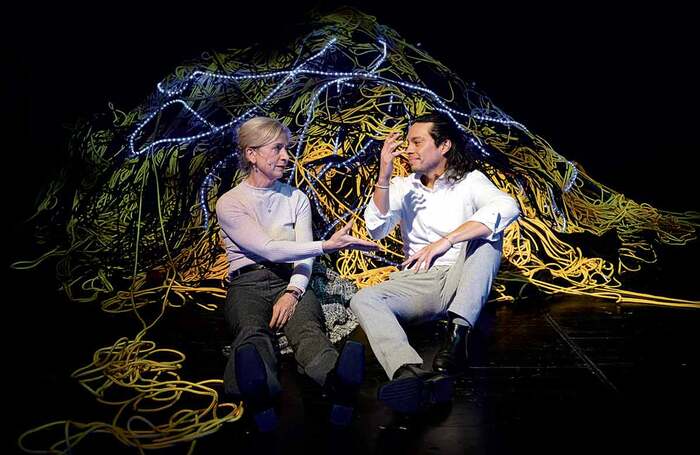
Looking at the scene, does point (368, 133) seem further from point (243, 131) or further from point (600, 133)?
point (600, 133)

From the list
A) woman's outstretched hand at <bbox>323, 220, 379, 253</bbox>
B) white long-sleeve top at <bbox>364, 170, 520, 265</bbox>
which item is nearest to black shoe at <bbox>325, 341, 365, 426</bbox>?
woman's outstretched hand at <bbox>323, 220, 379, 253</bbox>

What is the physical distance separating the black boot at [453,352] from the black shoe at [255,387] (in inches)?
21.6

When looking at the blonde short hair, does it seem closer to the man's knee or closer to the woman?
the woman

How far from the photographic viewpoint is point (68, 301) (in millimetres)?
2949

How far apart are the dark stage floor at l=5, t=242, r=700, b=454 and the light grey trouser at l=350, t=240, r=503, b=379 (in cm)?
14

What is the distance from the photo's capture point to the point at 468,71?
4945 mm

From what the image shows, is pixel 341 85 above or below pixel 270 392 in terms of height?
above

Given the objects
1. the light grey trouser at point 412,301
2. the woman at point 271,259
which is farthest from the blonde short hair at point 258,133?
the light grey trouser at point 412,301

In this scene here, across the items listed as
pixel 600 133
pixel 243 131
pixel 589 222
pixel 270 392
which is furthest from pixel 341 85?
pixel 600 133

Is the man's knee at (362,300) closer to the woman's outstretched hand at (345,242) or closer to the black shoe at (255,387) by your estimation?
the woman's outstretched hand at (345,242)

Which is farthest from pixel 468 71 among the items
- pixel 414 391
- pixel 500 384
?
pixel 414 391

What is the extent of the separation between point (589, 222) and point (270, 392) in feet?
8.20

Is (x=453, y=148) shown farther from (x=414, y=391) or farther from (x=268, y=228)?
(x=414, y=391)

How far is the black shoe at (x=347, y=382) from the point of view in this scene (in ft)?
5.72
